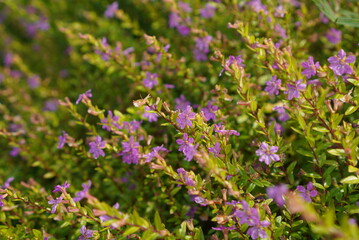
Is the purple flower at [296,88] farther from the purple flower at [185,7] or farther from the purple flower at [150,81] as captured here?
the purple flower at [185,7]

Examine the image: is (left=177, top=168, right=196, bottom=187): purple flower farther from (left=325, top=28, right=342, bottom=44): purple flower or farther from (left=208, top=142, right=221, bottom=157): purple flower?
(left=325, top=28, right=342, bottom=44): purple flower

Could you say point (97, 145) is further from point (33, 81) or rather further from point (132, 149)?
point (33, 81)

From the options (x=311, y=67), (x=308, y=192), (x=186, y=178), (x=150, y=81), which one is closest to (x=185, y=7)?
(x=150, y=81)

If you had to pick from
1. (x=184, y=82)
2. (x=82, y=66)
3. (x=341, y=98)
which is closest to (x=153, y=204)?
(x=184, y=82)

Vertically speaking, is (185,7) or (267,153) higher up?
(185,7)

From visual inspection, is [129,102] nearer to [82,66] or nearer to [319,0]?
[82,66]

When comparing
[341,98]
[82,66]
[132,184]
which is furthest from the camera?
[82,66]
